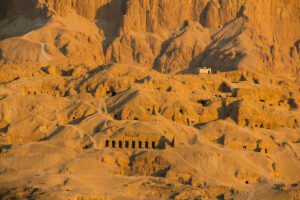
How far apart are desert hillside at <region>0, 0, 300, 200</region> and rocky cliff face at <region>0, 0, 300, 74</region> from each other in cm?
12

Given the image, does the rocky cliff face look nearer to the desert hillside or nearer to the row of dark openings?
the desert hillside

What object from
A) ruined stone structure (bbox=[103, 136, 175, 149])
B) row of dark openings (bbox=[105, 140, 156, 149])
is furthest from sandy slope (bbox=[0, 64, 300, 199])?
row of dark openings (bbox=[105, 140, 156, 149])

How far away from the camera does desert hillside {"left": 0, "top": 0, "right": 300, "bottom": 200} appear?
232 feet

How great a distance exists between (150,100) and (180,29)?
35.9m

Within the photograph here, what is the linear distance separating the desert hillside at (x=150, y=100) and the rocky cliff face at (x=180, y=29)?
0.40 feet

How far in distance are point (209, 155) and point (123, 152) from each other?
5.52 m

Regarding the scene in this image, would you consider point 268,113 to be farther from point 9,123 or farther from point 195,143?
point 9,123

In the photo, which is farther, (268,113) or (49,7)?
(49,7)

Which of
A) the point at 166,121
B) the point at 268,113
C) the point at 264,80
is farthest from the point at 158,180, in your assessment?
the point at 264,80

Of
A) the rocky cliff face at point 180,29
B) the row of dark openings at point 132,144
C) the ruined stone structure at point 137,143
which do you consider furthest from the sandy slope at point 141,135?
the rocky cliff face at point 180,29

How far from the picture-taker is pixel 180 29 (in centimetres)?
11906

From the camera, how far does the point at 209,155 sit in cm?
7331

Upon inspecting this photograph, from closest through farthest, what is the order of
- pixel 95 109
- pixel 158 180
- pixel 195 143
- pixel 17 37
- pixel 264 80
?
pixel 158 180
pixel 195 143
pixel 95 109
pixel 264 80
pixel 17 37

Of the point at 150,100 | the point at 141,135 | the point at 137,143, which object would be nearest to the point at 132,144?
the point at 137,143
